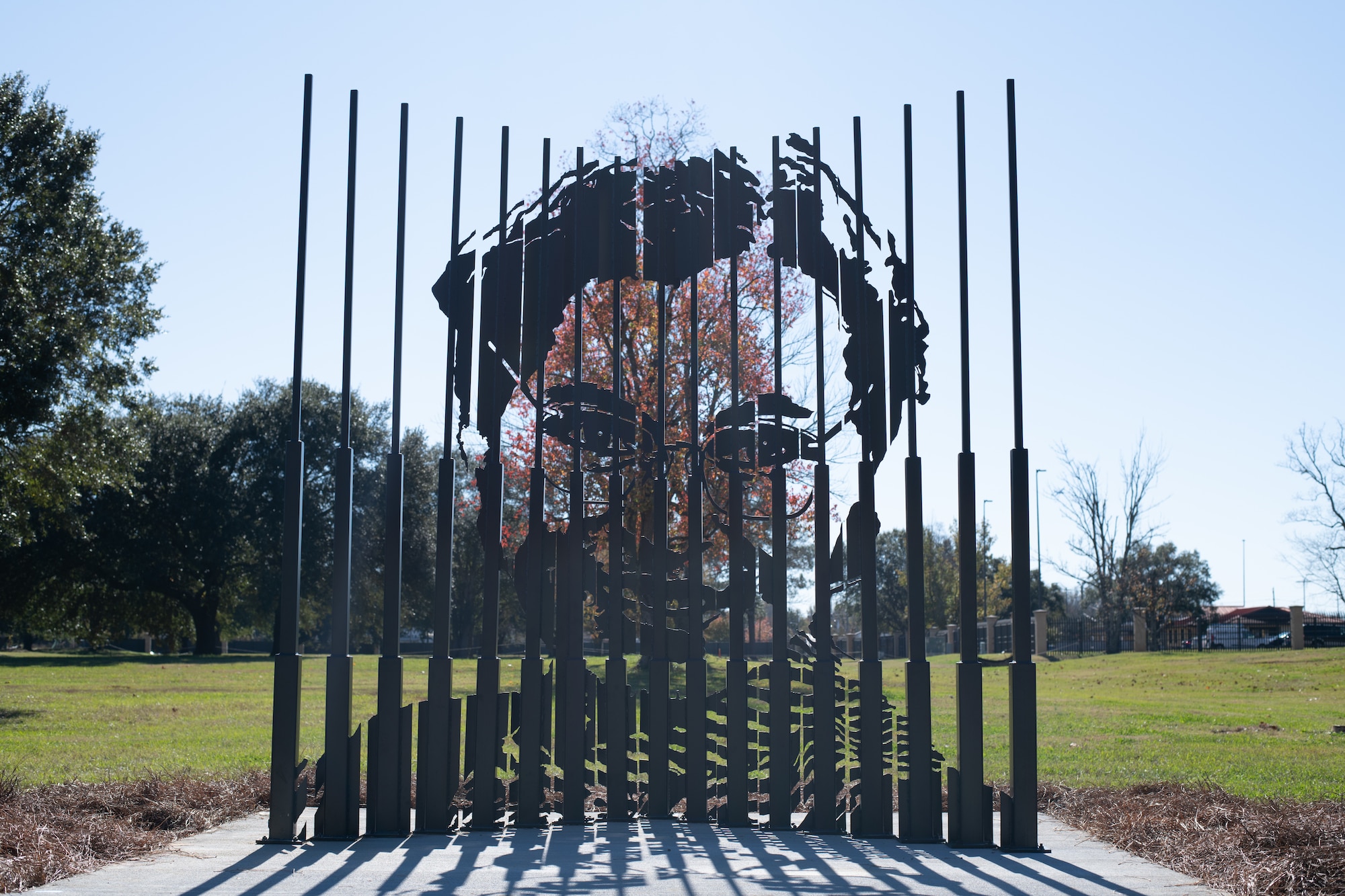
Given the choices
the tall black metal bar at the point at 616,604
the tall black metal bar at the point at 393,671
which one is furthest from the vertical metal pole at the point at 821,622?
the tall black metal bar at the point at 393,671

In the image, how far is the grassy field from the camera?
31.3ft

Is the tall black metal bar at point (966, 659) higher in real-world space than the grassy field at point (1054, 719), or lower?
higher

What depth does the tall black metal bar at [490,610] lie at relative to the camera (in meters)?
6.28

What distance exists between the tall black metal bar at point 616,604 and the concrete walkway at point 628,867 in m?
0.27

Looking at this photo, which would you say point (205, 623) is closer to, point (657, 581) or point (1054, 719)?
point (1054, 719)

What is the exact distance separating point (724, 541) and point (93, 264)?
1260 cm

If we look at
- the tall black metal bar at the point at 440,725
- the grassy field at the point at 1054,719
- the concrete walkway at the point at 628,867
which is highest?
the tall black metal bar at the point at 440,725

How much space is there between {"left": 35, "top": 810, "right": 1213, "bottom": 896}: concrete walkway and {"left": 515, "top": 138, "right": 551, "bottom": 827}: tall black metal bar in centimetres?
23

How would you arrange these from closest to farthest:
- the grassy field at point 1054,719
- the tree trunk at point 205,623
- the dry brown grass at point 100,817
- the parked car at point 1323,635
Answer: the dry brown grass at point 100,817 < the grassy field at point 1054,719 < the parked car at point 1323,635 < the tree trunk at point 205,623

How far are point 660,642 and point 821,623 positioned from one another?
3.09ft

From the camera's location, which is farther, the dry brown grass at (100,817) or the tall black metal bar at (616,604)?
the tall black metal bar at (616,604)

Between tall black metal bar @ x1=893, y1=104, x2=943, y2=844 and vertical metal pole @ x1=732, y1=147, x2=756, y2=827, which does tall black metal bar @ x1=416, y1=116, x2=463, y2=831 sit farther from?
tall black metal bar @ x1=893, y1=104, x2=943, y2=844

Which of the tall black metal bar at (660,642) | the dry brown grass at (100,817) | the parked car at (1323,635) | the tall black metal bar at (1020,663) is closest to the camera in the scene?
the dry brown grass at (100,817)

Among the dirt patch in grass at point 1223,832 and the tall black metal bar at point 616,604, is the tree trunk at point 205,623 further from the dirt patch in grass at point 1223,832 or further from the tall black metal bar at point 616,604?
the dirt patch in grass at point 1223,832
